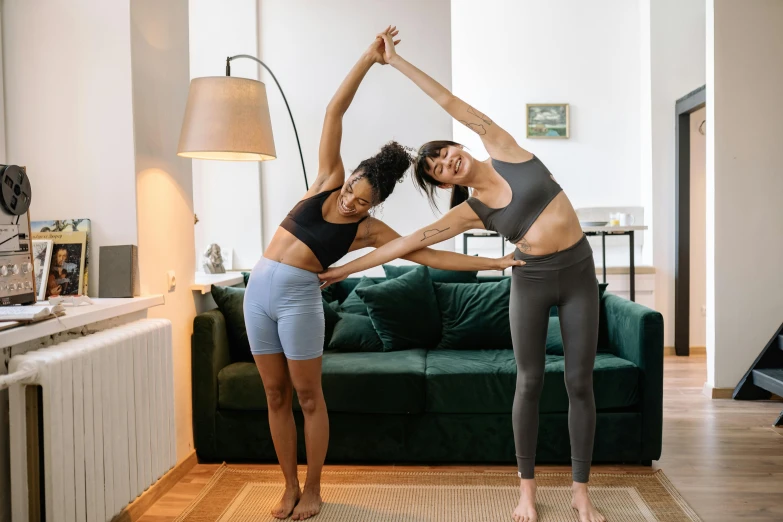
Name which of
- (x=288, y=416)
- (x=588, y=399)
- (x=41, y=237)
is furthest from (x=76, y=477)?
(x=588, y=399)

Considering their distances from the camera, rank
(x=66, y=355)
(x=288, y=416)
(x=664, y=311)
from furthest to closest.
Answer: (x=664, y=311)
(x=288, y=416)
(x=66, y=355)

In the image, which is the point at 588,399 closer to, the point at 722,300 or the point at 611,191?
the point at 722,300

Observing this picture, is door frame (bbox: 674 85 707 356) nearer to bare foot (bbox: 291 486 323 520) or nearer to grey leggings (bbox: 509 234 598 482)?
grey leggings (bbox: 509 234 598 482)

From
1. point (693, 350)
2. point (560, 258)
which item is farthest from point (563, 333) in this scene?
point (693, 350)

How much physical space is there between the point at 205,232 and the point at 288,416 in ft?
8.36

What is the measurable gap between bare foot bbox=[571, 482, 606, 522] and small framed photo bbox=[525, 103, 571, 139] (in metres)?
4.27

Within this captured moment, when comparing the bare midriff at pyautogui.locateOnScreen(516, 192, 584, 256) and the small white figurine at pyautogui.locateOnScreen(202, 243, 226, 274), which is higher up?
the bare midriff at pyautogui.locateOnScreen(516, 192, 584, 256)

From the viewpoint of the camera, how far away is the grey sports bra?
7.57 feet

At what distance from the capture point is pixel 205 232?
4.74 meters

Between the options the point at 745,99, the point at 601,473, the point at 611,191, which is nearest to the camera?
the point at 601,473

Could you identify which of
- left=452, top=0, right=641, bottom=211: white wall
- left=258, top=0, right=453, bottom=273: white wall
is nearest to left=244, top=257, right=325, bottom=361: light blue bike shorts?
left=258, top=0, right=453, bottom=273: white wall

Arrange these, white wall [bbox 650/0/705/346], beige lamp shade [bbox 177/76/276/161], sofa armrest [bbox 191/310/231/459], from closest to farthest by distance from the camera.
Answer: beige lamp shade [bbox 177/76/276/161] < sofa armrest [bbox 191/310/231/459] < white wall [bbox 650/0/705/346]

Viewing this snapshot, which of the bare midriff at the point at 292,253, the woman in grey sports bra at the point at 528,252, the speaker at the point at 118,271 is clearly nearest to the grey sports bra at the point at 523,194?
the woman in grey sports bra at the point at 528,252

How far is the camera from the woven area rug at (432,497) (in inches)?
97.0
